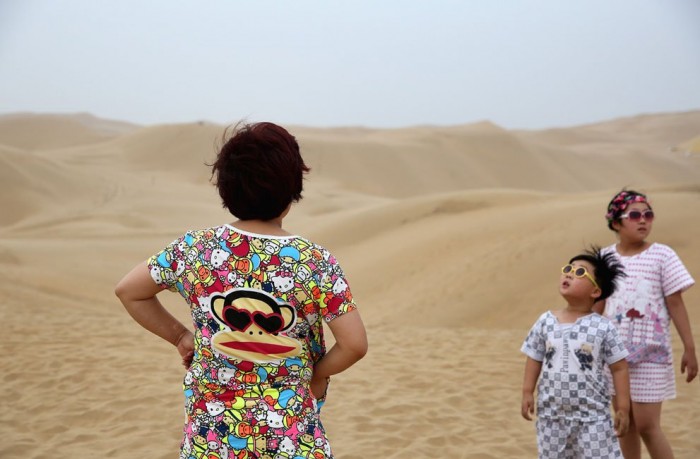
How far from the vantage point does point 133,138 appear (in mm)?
50500

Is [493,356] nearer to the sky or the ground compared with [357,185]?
nearer to the ground

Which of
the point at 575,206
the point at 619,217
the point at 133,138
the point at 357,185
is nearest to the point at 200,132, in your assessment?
the point at 133,138

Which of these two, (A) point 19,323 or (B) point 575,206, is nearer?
(A) point 19,323

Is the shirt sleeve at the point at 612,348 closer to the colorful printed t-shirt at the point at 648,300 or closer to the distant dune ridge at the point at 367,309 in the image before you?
the colorful printed t-shirt at the point at 648,300

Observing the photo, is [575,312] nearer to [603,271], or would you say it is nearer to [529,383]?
[603,271]

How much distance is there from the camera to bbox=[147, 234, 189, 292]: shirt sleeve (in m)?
2.27

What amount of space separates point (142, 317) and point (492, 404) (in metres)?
4.99

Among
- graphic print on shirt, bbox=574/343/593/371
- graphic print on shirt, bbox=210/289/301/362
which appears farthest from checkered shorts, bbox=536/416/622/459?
graphic print on shirt, bbox=210/289/301/362

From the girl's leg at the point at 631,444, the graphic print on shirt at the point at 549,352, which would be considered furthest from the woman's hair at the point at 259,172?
the girl's leg at the point at 631,444

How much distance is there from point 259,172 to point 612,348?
212 centimetres

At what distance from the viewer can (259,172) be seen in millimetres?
2205

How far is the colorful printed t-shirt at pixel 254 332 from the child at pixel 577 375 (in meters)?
1.66

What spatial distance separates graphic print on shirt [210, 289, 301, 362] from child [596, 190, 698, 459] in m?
2.42

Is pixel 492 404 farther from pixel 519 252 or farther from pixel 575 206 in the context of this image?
pixel 575 206
